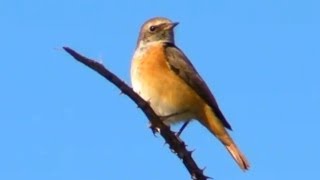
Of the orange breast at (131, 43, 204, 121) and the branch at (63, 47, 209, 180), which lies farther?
the orange breast at (131, 43, 204, 121)

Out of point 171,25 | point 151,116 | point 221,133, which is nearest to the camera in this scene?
point 151,116

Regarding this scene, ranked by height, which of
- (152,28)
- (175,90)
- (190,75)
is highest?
(152,28)

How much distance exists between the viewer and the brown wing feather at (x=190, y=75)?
10336 mm

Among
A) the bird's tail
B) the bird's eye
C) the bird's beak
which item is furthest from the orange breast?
the bird's eye

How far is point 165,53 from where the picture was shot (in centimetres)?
1116

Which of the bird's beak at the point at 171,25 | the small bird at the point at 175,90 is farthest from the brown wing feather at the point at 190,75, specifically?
the bird's beak at the point at 171,25

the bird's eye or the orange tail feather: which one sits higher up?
the bird's eye

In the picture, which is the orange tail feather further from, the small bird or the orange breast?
the orange breast

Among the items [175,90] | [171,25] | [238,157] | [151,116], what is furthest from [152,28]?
[151,116]

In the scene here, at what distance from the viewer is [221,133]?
976 centimetres

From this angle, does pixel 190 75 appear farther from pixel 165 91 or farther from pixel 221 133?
pixel 221 133

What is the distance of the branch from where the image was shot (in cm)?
475

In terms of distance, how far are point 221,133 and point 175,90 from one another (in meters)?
1.15

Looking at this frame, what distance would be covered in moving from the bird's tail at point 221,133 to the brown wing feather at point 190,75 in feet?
0.29
